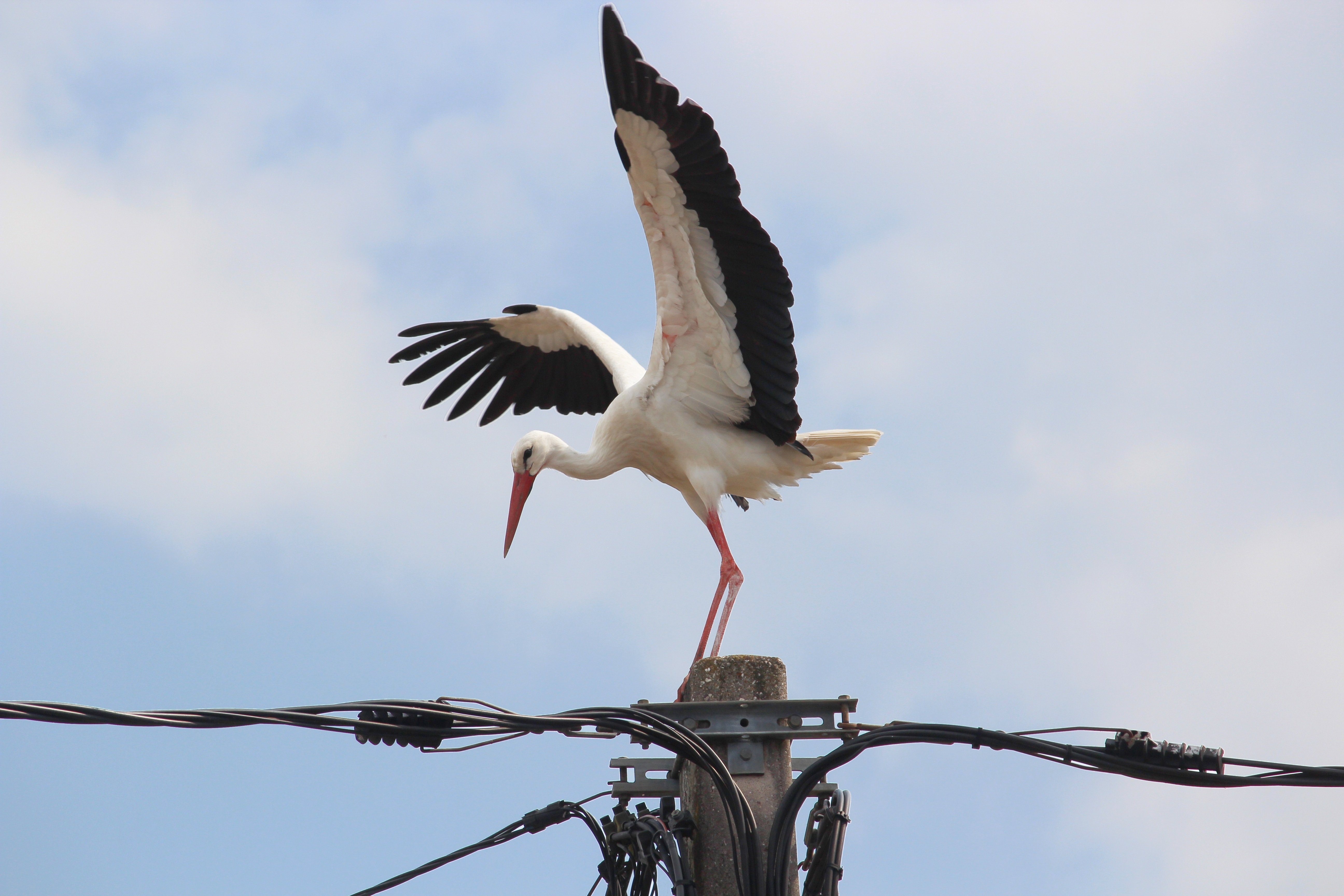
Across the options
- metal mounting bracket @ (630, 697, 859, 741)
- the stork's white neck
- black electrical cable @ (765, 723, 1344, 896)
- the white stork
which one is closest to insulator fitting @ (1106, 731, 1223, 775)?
black electrical cable @ (765, 723, 1344, 896)

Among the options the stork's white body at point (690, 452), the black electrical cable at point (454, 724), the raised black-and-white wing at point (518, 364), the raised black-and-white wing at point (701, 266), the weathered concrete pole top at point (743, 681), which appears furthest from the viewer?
the raised black-and-white wing at point (518, 364)

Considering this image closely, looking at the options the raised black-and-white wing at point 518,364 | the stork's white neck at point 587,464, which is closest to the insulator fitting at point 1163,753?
the stork's white neck at point 587,464

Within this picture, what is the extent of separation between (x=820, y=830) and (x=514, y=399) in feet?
16.4

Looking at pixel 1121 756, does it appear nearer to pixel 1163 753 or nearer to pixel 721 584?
pixel 1163 753

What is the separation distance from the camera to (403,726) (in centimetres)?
326

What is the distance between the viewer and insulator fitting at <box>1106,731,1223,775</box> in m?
3.15

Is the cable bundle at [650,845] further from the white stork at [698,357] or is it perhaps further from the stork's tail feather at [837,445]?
the stork's tail feather at [837,445]

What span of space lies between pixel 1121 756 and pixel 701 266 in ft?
10.5

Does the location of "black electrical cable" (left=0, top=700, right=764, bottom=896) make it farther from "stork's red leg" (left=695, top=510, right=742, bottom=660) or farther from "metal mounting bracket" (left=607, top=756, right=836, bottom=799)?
"stork's red leg" (left=695, top=510, right=742, bottom=660)

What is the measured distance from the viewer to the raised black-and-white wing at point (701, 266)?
518 cm

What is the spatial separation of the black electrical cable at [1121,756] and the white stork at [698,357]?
236cm

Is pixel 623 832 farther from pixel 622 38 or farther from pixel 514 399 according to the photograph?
pixel 514 399

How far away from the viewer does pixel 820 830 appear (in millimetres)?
3744

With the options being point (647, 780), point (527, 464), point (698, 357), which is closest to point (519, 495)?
point (527, 464)
